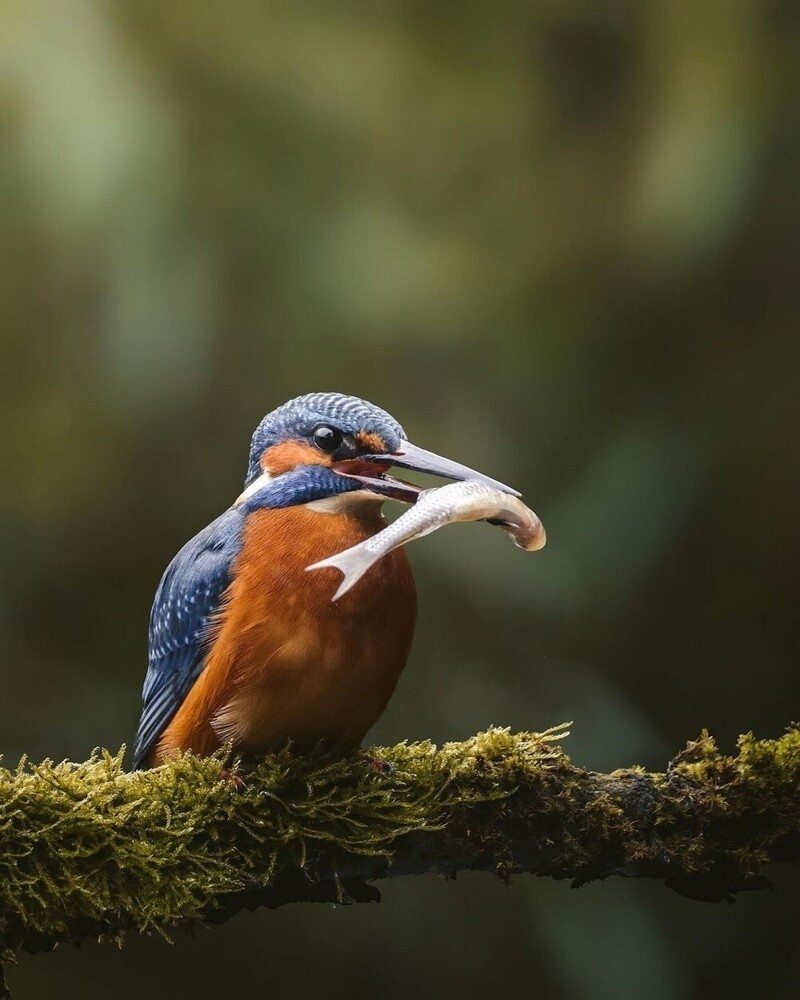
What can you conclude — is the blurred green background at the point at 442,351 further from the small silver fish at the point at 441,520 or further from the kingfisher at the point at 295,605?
the small silver fish at the point at 441,520

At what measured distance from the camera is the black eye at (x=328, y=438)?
5.53 ft

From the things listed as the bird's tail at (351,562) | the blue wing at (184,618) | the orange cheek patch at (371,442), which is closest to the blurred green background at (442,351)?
the blue wing at (184,618)

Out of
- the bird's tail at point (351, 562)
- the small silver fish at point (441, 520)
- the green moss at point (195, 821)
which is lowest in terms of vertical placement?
the green moss at point (195, 821)

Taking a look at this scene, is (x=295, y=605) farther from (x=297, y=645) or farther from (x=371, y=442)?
(x=371, y=442)

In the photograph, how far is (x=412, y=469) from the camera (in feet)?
5.29

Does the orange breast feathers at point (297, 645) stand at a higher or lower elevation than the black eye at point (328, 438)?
lower

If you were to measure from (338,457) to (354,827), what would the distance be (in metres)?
0.47

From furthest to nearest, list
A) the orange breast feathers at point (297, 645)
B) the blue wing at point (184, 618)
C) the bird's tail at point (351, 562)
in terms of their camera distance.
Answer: the blue wing at point (184, 618), the orange breast feathers at point (297, 645), the bird's tail at point (351, 562)

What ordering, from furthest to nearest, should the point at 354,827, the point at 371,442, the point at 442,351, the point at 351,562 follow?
the point at 442,351
the point at 371,442
the point at 354,827
the point at 351,562

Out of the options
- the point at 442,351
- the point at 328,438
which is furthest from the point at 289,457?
the point at 442,351

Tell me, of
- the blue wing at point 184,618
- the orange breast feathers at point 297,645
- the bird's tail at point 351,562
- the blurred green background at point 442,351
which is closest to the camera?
the bird's tail at point 351,562

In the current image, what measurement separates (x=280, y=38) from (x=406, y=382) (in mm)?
870

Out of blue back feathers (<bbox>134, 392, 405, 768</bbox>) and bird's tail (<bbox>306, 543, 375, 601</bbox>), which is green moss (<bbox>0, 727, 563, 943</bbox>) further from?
bird's tail (<bbox>306, 543, 375, 601</bbox>)

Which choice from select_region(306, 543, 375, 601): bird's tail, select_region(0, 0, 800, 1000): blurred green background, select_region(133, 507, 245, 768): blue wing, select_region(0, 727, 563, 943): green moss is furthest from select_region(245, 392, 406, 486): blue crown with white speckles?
select_region(0, 0, 800, 1000): blurred green background
